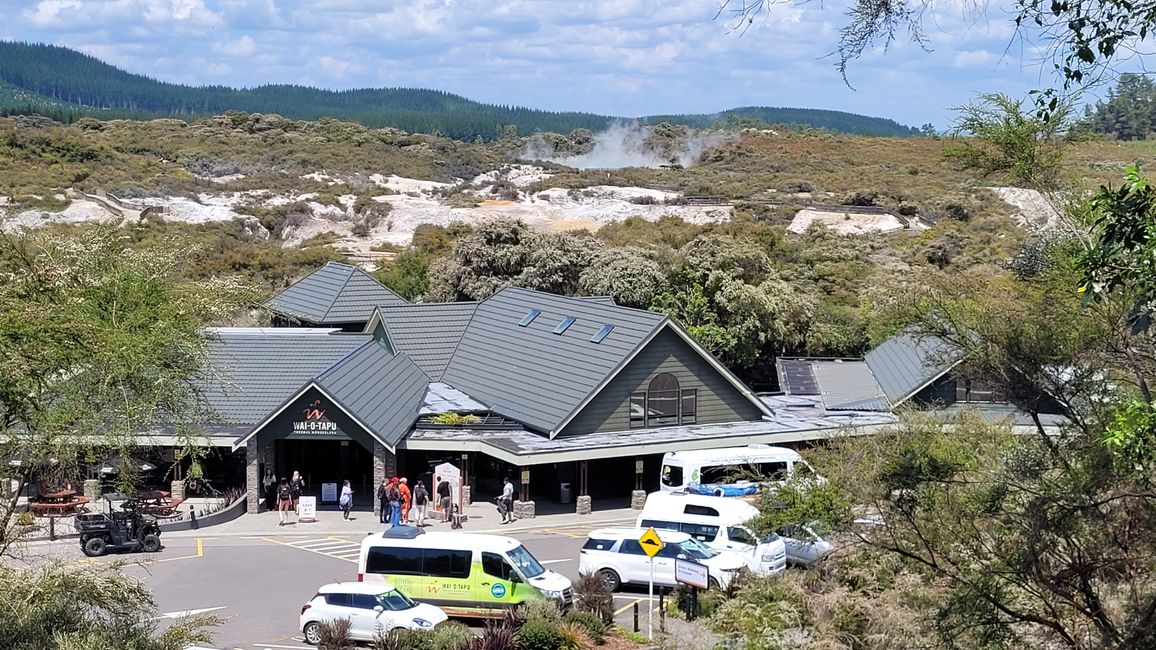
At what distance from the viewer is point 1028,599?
1418cm

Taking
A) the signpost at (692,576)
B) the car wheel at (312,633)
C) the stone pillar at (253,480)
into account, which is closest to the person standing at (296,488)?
the stone pillar at (253,480)

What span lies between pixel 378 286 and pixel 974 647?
1278 inches

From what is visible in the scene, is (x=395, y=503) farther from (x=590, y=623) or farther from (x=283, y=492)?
(x=590, y=623)

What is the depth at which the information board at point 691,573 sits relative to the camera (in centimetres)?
2125

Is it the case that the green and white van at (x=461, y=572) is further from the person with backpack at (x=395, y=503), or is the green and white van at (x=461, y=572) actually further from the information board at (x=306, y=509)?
the information board at (x=306, y=509)

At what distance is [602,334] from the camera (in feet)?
110

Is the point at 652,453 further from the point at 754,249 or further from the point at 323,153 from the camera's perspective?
the point at 323,153

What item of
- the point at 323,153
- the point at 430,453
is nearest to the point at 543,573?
the point at 430,453

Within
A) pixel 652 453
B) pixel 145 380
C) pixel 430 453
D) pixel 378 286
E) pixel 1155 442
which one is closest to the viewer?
pixel 1155 442

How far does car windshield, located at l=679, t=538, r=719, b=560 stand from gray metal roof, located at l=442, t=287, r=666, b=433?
7.75 metres

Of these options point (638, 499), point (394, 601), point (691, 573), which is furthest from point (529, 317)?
point (394, 601)

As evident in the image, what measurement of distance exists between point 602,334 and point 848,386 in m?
9.22

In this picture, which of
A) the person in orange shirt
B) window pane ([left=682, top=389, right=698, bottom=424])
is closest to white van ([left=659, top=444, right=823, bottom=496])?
window pane ([left=682, top=389, right=698, bottom=424])

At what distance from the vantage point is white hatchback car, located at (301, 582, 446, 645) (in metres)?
20.4
